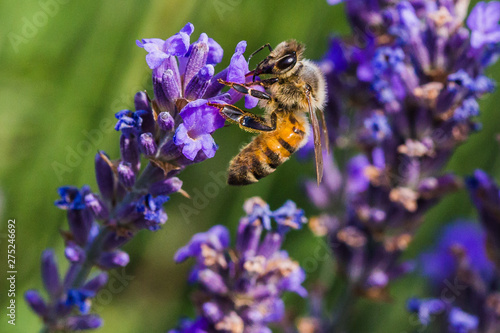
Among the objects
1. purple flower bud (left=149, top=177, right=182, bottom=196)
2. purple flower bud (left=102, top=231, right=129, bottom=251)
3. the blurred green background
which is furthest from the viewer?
the blurred green background

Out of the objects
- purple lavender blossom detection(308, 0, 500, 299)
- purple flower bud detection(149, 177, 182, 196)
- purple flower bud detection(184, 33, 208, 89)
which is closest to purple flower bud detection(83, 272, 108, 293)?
purple flower bud detection(149, 177, 182, 196)

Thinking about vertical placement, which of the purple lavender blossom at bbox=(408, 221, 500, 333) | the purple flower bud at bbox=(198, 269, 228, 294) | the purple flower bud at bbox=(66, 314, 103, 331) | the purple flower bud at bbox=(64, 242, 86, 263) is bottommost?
the purple lavender blossom at bbox=(408, 221, 500, 333)

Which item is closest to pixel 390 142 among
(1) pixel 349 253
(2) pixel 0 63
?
(1) pixel 349 253

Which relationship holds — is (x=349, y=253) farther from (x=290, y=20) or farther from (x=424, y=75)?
(x=290, y=20)

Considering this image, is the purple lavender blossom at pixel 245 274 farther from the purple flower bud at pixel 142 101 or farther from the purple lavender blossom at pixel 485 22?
the purple lavender blossom at pixel 485 22

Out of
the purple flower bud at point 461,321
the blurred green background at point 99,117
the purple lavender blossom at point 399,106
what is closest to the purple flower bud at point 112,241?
the blurred green background at point 99,117

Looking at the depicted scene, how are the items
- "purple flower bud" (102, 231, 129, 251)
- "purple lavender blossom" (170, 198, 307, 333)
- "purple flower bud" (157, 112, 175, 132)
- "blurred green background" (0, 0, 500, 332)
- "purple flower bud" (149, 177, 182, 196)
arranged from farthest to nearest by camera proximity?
"blurred green background" (0, 0, 500, 332) < "purple lavender blossom" (170, 198, 307, 333) < "purple flower bud" (102, 231, 129, 251) < "purple flower bud" (149, 177, 182, 196) < "purple flower bud" (157, 112, 175, 132)

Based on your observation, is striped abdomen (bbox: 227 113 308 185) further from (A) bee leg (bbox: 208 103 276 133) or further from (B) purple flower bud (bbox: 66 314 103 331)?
(B) purple flower bud (bbox: 66 314 103 331)

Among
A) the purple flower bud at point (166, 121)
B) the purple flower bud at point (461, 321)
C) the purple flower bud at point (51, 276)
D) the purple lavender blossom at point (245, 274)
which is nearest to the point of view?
the purple flower bud at point (166, 121)

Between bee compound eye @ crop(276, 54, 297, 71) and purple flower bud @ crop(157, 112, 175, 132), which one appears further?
bee compound eye @ crop(276, 54, 297, 71)
